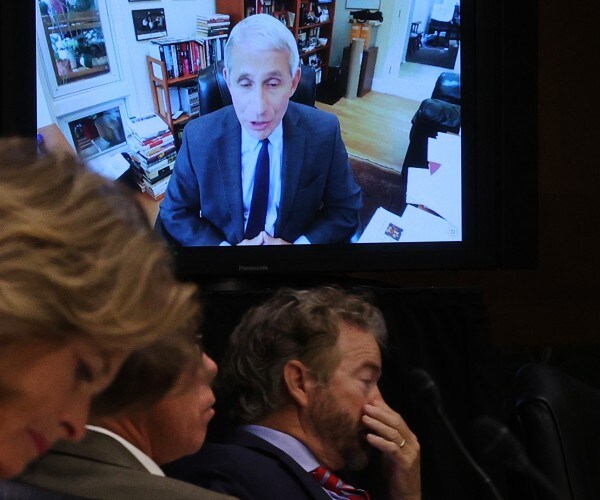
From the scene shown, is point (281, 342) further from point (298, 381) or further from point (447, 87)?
point (447, 87)

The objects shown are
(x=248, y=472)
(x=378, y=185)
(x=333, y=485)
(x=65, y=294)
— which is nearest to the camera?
(x=65, y=294)

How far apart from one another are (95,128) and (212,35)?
0.42 m

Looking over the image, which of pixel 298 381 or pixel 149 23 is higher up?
pixel 149 23

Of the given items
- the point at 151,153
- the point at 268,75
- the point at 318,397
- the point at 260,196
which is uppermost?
the point at 268,75

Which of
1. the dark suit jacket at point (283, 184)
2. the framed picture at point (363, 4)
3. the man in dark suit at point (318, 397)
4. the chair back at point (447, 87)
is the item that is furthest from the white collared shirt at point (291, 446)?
the framed picture at point (363, 4)

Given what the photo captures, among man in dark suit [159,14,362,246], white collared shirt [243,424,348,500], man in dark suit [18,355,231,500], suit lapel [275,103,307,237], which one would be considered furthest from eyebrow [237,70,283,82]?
man in dark suit [18,355,231,500]

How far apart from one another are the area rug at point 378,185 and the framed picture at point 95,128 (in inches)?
26.7

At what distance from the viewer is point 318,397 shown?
1.28 metres

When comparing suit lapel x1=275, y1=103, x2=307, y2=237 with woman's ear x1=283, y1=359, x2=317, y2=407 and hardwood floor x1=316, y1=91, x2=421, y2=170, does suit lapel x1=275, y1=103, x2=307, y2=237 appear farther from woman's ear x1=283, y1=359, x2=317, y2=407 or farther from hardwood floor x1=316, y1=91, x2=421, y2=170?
woman's ear x1=283, y1=359, x2=317, y2=407

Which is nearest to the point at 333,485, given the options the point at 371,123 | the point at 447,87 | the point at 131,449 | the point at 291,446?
the point at 291,446

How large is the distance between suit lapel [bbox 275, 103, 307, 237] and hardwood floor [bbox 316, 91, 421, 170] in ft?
0.34

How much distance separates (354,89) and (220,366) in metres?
0.87

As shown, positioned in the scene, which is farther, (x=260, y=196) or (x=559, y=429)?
(x=260, y=196)

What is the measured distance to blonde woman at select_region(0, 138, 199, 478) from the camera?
47cm
